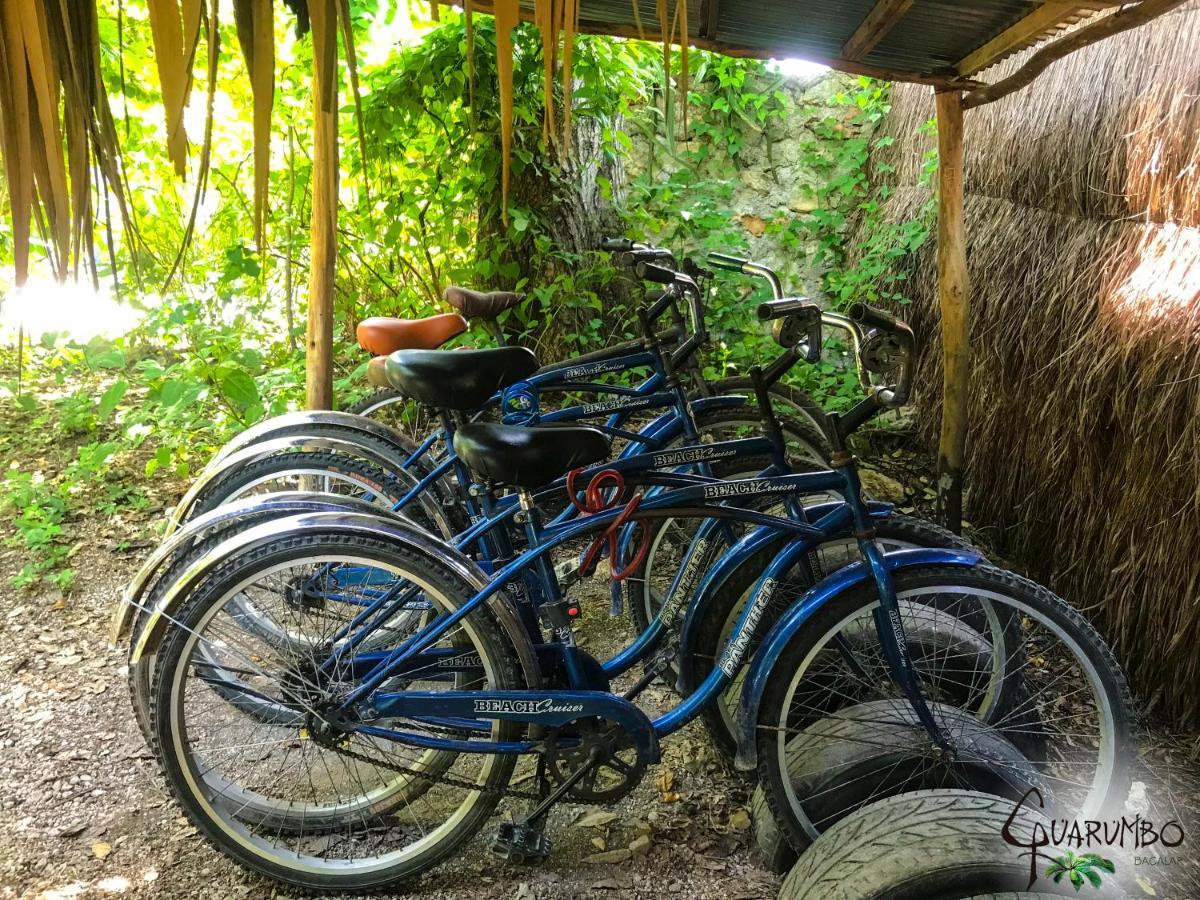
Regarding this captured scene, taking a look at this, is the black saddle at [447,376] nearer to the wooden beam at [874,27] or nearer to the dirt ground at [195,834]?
the dirt ground at [195,834]

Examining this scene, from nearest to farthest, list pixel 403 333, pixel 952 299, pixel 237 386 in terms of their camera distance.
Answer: pixel 403 333 < pixel 952 299 < pixel 237 386

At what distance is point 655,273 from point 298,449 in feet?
4.41

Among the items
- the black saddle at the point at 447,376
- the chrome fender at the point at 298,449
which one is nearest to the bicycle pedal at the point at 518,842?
the chrome fender at the point at 298,449

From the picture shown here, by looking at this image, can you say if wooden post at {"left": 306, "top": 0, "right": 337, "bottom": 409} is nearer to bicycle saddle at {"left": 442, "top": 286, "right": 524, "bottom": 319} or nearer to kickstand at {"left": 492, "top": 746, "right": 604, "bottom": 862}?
bicycle saddle at {"left": 442, "top": 286, "right": 524, "bottom": 319}

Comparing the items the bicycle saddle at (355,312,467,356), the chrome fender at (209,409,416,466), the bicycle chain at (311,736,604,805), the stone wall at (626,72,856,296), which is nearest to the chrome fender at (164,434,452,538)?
the chrome fender at (209,409,416,466)

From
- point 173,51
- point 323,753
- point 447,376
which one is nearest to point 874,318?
point 447,376

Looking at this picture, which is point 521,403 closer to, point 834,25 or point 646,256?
point 646,256

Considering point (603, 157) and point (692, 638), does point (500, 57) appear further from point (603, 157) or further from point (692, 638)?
point (603, 157)

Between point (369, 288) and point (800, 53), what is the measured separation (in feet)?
9.45

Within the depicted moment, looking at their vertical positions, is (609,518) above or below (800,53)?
below

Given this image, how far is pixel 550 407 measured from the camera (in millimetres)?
4289

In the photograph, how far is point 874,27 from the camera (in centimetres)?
246

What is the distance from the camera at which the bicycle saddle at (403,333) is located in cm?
281

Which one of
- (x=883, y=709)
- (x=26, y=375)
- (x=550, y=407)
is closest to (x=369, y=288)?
(x=550, y=407)
